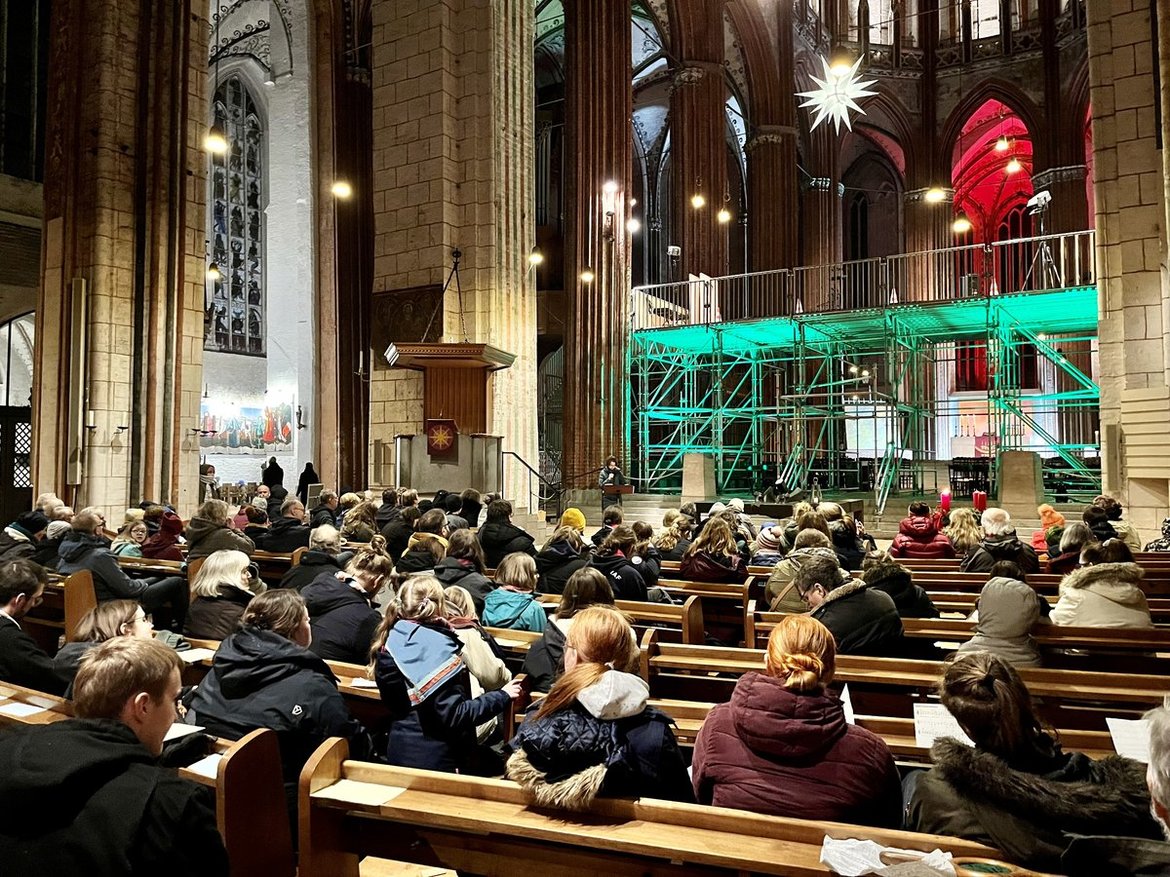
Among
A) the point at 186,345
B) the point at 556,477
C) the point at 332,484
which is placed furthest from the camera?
the point at 556,477

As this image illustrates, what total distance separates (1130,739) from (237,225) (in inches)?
1049

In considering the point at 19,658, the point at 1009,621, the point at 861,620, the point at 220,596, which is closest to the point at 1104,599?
the point at 1009,621

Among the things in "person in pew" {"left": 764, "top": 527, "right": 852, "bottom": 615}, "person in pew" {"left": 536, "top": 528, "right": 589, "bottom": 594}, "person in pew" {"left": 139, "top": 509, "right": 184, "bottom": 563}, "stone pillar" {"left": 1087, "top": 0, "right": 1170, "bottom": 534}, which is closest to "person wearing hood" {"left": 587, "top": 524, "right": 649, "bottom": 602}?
"person in pew" {"left": 536, "top": 528, "right": 589, "bottom": 594}

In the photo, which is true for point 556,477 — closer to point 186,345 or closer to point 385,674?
point 186,345

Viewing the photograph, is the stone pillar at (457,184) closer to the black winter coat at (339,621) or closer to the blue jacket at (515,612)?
the blue jacket at (515,612)

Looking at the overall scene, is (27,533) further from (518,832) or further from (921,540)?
(921,540)

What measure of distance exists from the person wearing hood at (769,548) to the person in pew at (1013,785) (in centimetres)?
464

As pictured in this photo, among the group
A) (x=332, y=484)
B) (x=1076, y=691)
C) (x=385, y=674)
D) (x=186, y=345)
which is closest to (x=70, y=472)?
(x=186, y=345)

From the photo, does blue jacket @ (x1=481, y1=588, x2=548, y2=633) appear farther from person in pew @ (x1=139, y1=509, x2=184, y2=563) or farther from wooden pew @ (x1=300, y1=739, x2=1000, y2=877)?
person in pew @ (x1=139, y1=509, x2=184, y2=563)

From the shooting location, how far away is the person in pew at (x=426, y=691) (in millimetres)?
2924

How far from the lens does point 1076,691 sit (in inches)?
126

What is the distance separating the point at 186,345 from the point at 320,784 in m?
11.1

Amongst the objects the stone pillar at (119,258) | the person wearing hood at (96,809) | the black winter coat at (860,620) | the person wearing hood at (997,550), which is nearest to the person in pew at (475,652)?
the black winter coat at (860,620)

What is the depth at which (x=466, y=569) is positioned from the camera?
4.71 metres
